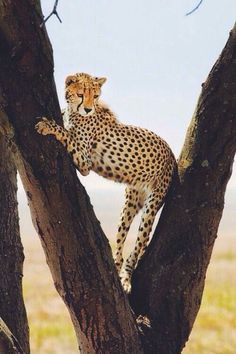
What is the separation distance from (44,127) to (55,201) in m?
0.24

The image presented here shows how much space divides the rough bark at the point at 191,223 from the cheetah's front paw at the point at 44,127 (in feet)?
2.19

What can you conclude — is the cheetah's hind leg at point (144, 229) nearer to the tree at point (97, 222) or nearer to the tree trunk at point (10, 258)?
the tree at point (97, 222)

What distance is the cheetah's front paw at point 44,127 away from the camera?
7.73 ft

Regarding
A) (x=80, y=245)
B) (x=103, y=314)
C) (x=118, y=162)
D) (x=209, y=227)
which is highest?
(x=118, y=162)

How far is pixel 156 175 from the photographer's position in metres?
2.99

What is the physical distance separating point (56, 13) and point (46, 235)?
2.41 feet

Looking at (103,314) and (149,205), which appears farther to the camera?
(149,205)

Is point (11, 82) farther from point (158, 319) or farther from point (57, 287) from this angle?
point (158, 319)

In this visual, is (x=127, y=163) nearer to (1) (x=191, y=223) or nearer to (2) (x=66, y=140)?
(1) (x=191, y=223)

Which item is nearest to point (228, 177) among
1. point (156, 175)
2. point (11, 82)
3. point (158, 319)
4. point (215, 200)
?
point (215, 200)

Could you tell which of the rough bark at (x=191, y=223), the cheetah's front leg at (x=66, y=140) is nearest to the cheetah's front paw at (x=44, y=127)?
the cheetah's front leg at (x=66, y=140)

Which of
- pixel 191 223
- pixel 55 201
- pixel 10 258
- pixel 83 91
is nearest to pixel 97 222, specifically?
→ pixel 55 201

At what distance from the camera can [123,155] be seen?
9.75 ft

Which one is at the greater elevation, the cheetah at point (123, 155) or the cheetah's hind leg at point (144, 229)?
the cheetah at point (123, 155)
